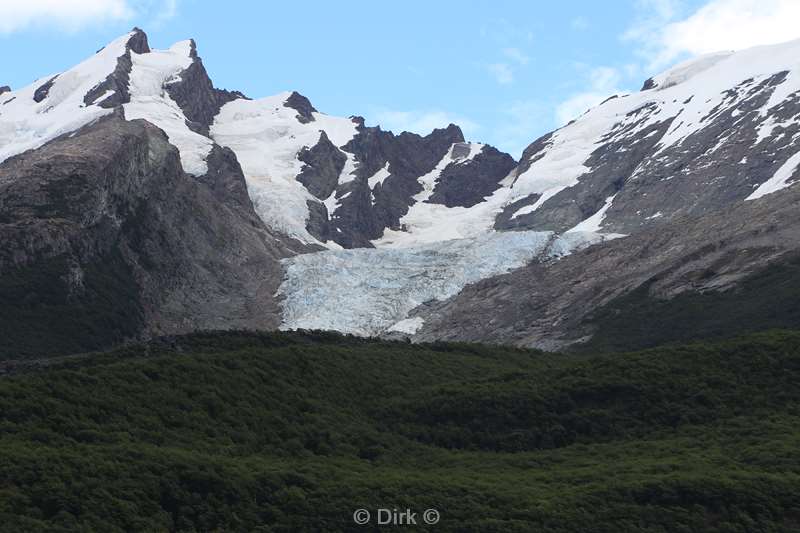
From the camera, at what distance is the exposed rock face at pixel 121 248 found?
126m

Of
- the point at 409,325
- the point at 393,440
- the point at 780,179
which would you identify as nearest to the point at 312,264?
the point at 409,325

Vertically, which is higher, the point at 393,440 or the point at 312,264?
the point at 312,264

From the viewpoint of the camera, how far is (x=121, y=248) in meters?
148

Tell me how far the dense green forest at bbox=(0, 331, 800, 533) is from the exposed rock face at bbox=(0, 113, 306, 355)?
43.0 metres

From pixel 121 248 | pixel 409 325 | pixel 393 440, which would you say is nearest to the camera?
pixel 393 440

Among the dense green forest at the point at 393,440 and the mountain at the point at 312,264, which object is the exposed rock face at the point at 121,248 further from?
the dense green forest at the point at 393,440

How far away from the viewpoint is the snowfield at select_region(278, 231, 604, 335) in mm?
146125

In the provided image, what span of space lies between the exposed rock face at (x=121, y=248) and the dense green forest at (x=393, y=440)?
43.0 m

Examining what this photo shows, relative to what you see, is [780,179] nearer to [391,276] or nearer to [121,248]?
[391,276]

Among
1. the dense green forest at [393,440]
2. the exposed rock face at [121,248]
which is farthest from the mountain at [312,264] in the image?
the dense green forest at [393,440]

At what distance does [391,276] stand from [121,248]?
36.8 meters

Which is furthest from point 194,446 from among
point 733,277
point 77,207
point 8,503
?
point 77,207

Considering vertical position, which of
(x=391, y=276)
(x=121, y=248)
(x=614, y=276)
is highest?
(x=121, y=248)

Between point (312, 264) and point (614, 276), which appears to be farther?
point (312, 264)
